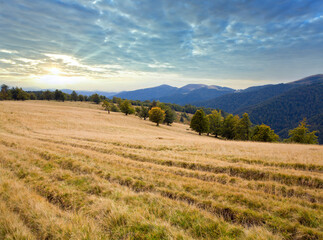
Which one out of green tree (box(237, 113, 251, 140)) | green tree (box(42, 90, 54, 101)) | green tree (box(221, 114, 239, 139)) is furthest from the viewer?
green tree (box(42, 90, 54, 101))

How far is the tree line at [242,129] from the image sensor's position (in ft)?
150

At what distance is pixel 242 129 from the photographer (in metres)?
49.7

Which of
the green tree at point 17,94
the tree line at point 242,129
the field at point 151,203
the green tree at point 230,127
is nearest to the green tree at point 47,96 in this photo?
the green tree at point 17,94

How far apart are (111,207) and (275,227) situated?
510 centimetres

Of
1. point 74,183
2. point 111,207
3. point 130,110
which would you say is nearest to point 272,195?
point 111,207

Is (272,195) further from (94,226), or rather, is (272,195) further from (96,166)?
(96,166)

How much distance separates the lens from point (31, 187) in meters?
6.41

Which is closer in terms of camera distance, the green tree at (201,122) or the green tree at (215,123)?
the green tree at (201,122)

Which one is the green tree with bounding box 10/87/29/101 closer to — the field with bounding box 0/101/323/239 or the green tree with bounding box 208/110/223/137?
the green tree with bounding box 208/110/223/137

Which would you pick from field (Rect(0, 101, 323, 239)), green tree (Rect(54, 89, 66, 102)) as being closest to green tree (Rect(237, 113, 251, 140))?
field (Rect(0, 101, 323, 239))

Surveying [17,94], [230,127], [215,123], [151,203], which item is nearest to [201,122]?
[215,123]

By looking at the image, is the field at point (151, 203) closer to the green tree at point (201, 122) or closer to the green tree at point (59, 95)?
the green tree at point (201, 122)

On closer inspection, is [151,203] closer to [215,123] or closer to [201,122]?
[201,122]

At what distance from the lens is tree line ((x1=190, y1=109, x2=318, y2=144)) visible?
150 ft
